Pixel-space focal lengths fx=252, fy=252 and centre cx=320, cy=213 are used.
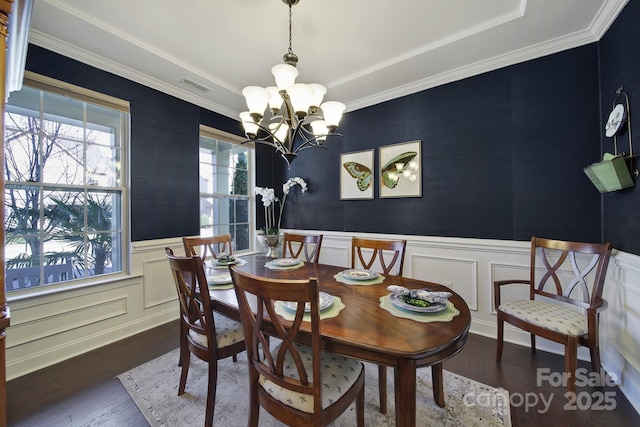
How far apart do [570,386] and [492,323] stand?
2.95 feet

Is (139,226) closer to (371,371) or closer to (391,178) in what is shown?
(371,371)

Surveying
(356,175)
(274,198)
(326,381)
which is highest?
(356,175)

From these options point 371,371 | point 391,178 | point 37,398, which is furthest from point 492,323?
point 37,398

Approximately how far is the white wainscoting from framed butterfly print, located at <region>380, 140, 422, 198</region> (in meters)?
0.56

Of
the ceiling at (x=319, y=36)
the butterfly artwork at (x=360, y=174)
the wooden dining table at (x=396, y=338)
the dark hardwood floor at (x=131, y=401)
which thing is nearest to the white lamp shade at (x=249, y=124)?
the ceiling at (x=319, y=36)

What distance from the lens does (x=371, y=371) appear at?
1992 millimetres

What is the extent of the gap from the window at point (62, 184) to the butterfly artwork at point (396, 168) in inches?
115

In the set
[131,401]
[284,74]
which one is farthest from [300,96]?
[131,401]

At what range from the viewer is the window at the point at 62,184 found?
2062mm

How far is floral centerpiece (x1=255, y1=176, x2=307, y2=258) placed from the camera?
11.3ft

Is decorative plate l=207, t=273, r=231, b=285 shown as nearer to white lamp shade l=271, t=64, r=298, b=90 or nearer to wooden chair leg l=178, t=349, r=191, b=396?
wooden chair leg l=178, t=349, r=191, b=396

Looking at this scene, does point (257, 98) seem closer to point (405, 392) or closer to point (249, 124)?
point (249, 124)

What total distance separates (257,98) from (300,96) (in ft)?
1.14

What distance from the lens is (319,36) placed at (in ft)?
7.18
